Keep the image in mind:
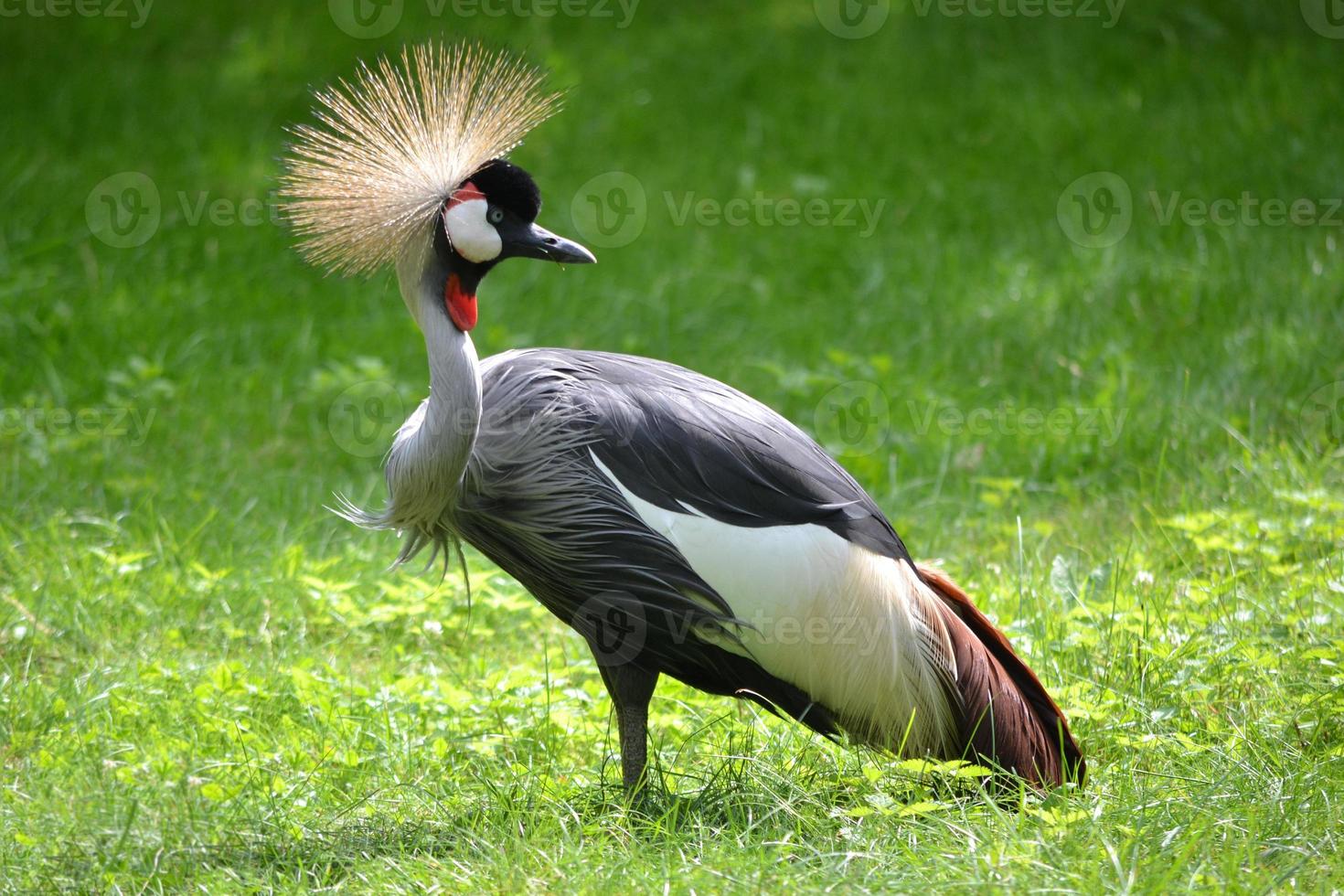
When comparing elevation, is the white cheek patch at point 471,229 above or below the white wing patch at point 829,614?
above

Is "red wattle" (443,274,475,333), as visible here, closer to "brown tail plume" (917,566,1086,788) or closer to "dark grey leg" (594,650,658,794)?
"dark grey leg" (594,650,658,794)

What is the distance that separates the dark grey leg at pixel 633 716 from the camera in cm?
240

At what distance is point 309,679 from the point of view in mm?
2818

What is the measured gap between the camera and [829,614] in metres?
2.34

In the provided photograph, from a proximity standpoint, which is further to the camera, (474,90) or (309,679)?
(309,679)

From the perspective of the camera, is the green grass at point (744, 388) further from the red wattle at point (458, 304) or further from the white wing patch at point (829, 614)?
the red wattle at point (458, 304)

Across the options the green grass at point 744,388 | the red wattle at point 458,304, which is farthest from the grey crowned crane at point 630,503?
the green grass at point 744,388

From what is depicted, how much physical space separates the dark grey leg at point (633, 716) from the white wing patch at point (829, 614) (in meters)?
0.17

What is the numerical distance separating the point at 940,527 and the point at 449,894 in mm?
2070

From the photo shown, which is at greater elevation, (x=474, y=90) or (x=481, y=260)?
(x=474, y=90)

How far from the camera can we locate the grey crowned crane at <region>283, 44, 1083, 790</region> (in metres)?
2.31

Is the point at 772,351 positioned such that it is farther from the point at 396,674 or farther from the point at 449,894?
the point at 449,894

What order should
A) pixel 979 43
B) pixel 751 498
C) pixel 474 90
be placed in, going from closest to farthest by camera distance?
pixel 751 498
pixel 474 90
pixel 979 43

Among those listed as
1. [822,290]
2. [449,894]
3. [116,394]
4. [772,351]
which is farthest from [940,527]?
[116,394]
